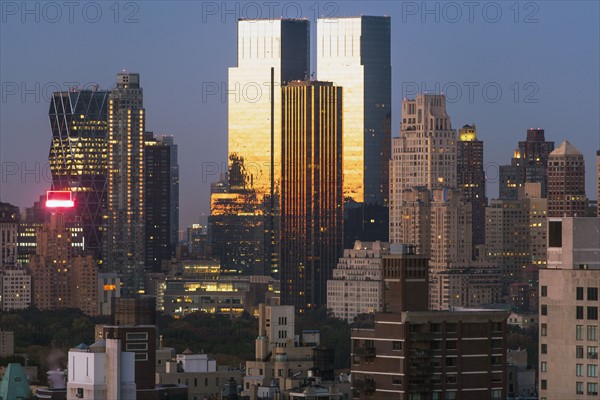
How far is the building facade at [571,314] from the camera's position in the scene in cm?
9531

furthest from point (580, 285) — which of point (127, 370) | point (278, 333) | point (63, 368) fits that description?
point (63, 368)

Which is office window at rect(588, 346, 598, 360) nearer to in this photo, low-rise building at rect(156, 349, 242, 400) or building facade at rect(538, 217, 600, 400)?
building facade at rect(538, 217, 600, 400)

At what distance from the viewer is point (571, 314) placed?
96.0 meters

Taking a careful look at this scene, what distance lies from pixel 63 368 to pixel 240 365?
13.8 meters

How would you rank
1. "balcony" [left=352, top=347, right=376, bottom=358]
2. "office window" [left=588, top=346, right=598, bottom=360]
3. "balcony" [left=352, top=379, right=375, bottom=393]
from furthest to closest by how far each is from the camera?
"balcony" [left=352, top=347, right=376, bottom=358] → "balcony" [left=352, top=379, right=375, bottom=393] → "office window" [left=588, top=346, right=598, bottom=360]

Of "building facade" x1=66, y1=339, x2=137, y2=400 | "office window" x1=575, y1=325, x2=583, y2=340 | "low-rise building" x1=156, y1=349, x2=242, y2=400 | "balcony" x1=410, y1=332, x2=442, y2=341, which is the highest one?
"office window" x1=575, y1=325, x2=583, y2=340

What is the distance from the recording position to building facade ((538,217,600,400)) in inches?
3752

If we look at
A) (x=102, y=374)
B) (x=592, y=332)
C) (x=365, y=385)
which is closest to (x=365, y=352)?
(x=365, y=385)

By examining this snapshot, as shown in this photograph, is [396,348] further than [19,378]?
No

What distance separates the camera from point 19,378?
495 feet

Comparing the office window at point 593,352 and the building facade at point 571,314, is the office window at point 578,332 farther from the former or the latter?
the office window at point 593,352

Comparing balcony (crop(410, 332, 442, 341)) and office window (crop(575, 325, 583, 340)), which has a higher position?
office window (crop(575, 325, 583, 340))

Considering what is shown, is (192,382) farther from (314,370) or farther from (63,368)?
(63,368)

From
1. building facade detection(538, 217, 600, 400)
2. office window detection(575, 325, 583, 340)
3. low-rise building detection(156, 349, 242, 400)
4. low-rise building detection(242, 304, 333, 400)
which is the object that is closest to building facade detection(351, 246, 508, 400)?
building facade detection(538, 217, 600, 400)
